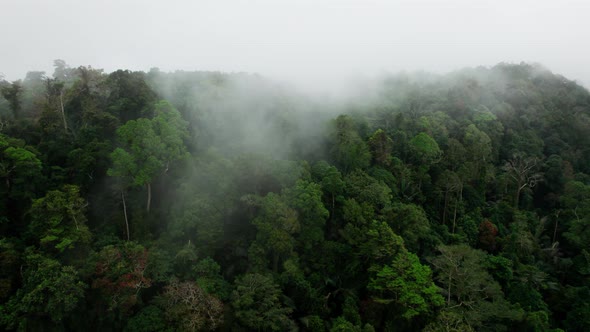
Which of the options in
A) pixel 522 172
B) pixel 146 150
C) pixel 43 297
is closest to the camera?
pixel 43 297

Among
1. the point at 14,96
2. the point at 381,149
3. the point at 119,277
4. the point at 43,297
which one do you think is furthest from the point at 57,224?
the point at 381,149

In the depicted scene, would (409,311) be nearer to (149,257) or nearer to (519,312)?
(519,312)

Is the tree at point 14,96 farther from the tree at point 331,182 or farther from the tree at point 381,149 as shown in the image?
the tree at point 381,149

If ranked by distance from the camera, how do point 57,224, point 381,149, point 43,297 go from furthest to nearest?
1. point 381,149
2. point 57,224
3. point 43,297

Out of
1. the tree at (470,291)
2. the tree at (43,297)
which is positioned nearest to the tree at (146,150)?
the tree at (43,297)

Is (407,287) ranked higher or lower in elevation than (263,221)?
lower

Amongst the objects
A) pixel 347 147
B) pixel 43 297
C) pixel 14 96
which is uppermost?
pixel 14 96

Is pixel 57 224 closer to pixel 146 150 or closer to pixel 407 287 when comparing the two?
pixel 146 150

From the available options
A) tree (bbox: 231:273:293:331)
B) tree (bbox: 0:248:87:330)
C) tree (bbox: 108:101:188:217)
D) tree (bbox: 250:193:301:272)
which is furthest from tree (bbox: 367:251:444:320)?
tree (bbox: 0:248:87:330)

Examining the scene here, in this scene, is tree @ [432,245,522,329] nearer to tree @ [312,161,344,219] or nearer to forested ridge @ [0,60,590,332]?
forested ridge @ [0,60,590,332]
